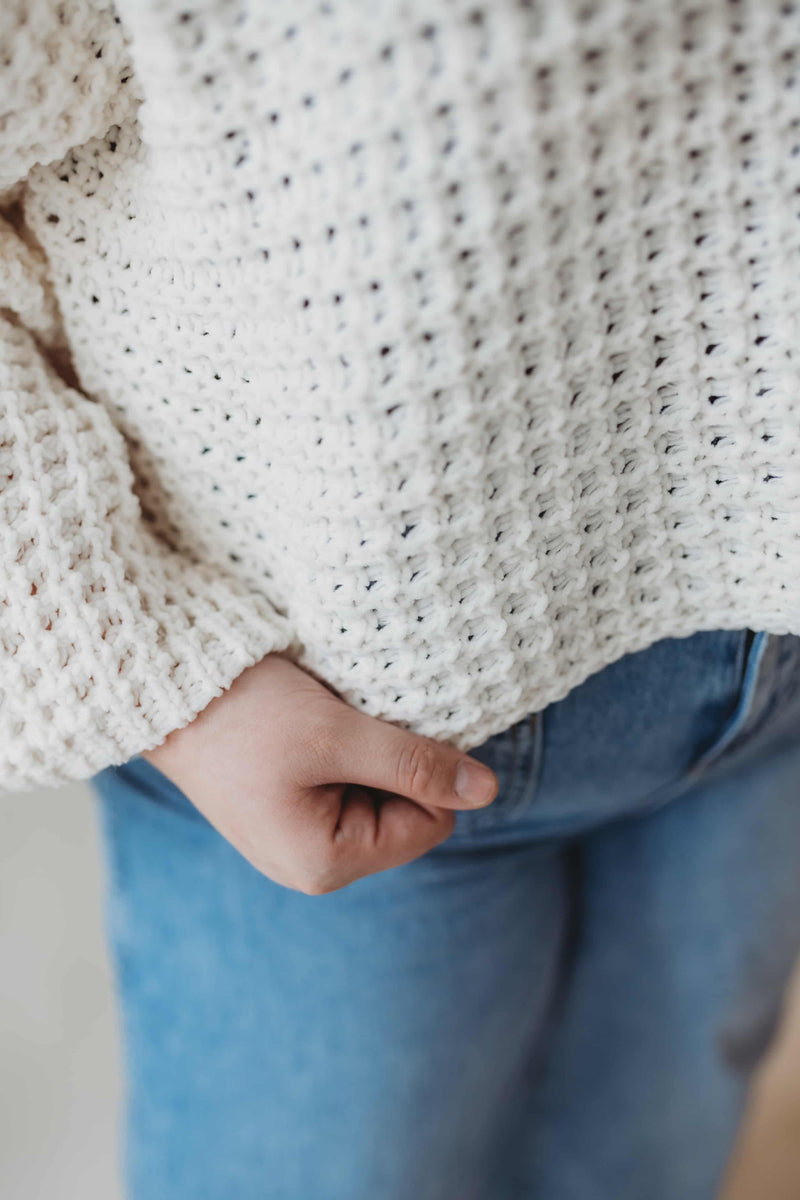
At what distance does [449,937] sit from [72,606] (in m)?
0.39

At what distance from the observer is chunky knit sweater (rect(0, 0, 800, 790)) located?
1.19 feet

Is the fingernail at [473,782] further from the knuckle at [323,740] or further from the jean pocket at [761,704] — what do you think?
the jean pocket at [761,704]

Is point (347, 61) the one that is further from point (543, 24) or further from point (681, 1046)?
point (681, 1046)

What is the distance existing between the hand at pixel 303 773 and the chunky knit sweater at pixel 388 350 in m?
0.02

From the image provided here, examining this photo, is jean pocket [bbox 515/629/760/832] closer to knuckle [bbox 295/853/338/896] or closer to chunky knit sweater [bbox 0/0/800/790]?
chunky knit sweater [bbox 0/0/800/790]

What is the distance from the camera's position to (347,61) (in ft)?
1.16

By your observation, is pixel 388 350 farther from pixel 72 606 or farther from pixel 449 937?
pixel 449 937

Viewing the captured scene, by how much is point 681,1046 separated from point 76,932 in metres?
0.75

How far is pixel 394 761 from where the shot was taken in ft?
1.64

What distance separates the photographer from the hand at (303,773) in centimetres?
49

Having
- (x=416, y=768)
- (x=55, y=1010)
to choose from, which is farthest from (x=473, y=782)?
(x=55, y=1010)

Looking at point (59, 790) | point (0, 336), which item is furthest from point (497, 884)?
point (59, 790)

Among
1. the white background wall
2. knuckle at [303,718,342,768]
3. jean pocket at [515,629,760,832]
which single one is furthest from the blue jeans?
the white background wall

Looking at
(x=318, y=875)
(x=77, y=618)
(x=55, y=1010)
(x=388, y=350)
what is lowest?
(x=55, y=1010)
